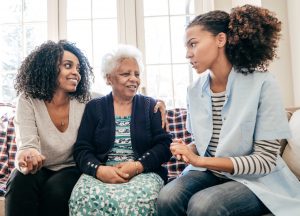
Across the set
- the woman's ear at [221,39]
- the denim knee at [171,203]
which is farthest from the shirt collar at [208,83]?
the denim knee at [171,203]

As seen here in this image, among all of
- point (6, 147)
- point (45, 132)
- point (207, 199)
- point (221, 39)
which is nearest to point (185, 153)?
point (207, 199)

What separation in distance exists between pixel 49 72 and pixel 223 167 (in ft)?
3.42

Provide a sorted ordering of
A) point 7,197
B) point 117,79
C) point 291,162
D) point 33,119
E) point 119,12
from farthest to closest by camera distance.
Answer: point 119,12 < point 117,79 < point 33,119 < point 291,162 < point 7,197

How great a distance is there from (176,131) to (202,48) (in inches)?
30.2

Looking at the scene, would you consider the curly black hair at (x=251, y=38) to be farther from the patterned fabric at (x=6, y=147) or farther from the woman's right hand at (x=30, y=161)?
the patterned fabric at (x=6, y=147)

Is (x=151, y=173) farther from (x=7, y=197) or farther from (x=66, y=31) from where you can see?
(x=66, y=31)

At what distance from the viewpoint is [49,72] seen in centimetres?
162

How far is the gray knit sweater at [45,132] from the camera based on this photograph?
58.7 inches

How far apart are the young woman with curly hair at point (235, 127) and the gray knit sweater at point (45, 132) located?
1.96 feet

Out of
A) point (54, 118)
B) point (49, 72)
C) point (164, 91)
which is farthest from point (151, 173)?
point (164, 91)

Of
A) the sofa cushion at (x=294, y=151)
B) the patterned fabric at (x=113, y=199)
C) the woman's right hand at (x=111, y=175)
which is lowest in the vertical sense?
the patterned fabric at (x=113, y=199)

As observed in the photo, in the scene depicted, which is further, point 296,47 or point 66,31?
point 66,31

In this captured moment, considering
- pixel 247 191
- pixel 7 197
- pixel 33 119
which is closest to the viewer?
pixel 247 191

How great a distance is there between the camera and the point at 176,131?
1.92 meters
